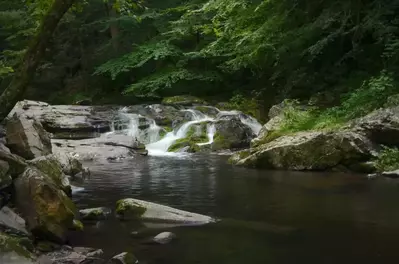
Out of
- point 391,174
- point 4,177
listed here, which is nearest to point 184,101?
point 391,174

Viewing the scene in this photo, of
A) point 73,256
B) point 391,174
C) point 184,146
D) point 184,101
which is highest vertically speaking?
point 184,101

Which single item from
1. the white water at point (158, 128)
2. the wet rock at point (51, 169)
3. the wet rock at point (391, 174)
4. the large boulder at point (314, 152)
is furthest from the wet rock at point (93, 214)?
the white water at point (158, 128)

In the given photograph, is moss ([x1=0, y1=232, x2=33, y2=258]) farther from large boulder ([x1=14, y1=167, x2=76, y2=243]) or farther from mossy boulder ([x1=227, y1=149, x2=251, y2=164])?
mossy boulder ([x1=227, y1=149, x2=251, y2=164])

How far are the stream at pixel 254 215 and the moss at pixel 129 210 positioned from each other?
0.60 feet

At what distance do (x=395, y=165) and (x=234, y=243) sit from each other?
245 inches

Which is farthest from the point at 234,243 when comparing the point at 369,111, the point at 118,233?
the point at 369,111

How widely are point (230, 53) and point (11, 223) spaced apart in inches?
677

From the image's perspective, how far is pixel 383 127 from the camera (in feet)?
38.4

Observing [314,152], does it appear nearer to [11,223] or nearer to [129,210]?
[129,210]

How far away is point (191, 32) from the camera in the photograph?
2612cm

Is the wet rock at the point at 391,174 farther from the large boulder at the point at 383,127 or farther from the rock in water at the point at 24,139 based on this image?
the rock in water at the point at 24,139

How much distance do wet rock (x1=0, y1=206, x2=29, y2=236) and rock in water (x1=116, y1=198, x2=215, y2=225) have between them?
67.8 inches

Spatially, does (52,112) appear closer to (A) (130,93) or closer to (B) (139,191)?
(A) (130,93)

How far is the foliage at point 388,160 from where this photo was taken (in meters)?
11.0
